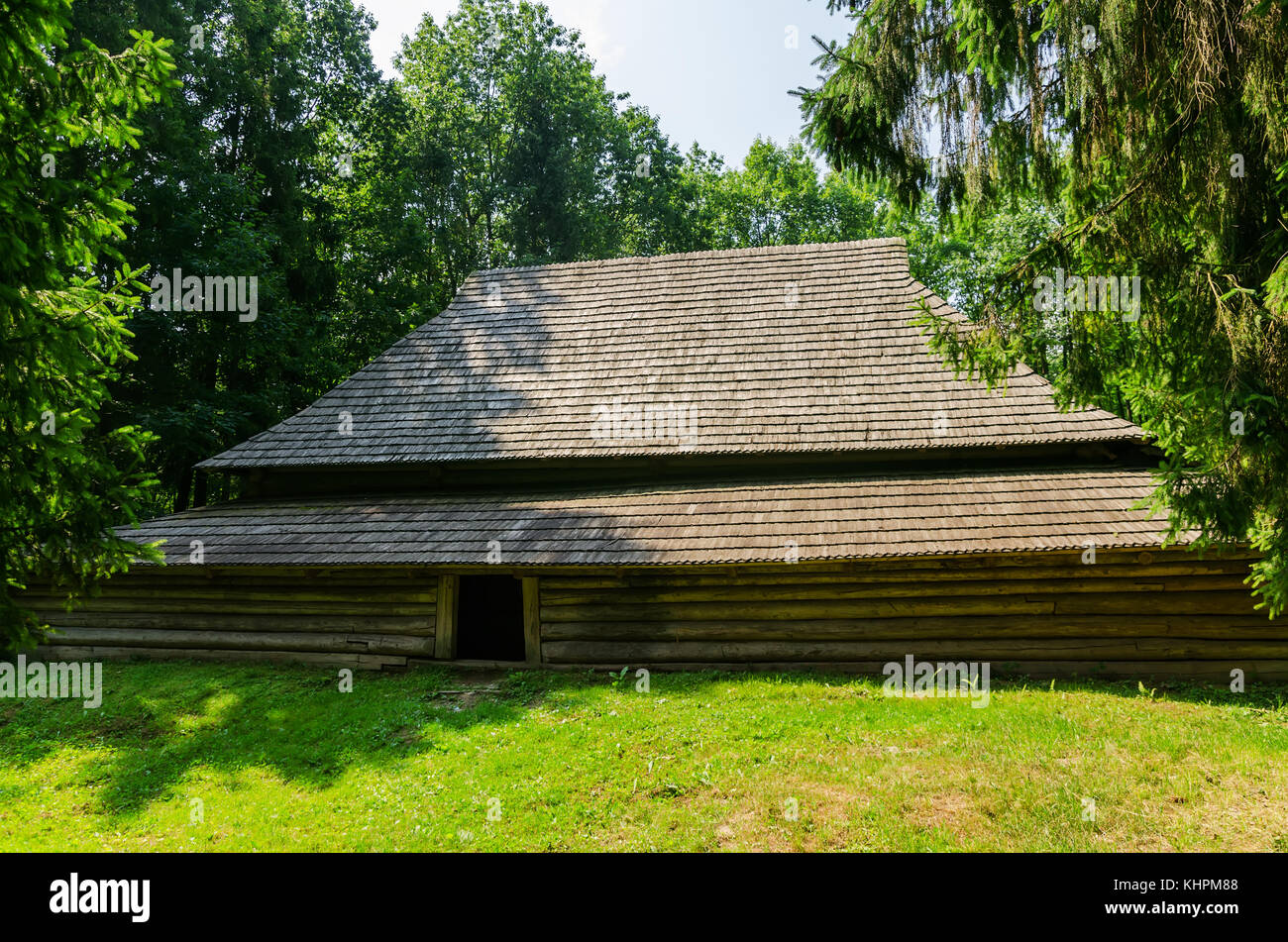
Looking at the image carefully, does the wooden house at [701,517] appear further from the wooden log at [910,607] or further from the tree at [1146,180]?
the tree at [1146,180]

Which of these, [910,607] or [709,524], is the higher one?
[709,524]

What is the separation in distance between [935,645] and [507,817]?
19.2 feet

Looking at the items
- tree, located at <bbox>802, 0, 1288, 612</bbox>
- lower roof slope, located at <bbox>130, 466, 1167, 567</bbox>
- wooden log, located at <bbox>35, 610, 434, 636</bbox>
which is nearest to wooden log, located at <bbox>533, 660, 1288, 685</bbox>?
lower roof slope, located at <bbox>130, 466, 1167, 567</bbox>

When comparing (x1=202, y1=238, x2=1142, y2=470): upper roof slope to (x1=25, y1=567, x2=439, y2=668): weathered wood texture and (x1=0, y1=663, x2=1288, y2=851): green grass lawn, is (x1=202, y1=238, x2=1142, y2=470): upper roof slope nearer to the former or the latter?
(x1=25, y1=567, x2=439, y2=668): weathered wood texture

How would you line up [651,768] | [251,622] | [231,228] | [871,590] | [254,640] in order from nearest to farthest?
1. [651,768]
2. [871,590]
3. [254,640]
4. [251,622]
5. [231,228]

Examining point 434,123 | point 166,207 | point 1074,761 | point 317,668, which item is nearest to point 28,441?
point 317,668

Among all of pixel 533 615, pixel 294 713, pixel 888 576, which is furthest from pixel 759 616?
pixel 294 713

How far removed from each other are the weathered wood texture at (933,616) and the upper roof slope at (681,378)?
7.11 ft

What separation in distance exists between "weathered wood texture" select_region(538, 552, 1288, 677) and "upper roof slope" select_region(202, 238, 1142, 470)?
217 cm

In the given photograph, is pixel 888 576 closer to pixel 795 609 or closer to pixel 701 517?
pixel 795 609

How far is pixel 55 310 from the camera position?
5297 millimetres

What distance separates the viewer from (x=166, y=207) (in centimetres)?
1711

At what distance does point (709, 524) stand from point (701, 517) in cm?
25

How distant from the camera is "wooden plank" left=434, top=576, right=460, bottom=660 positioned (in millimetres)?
10203
